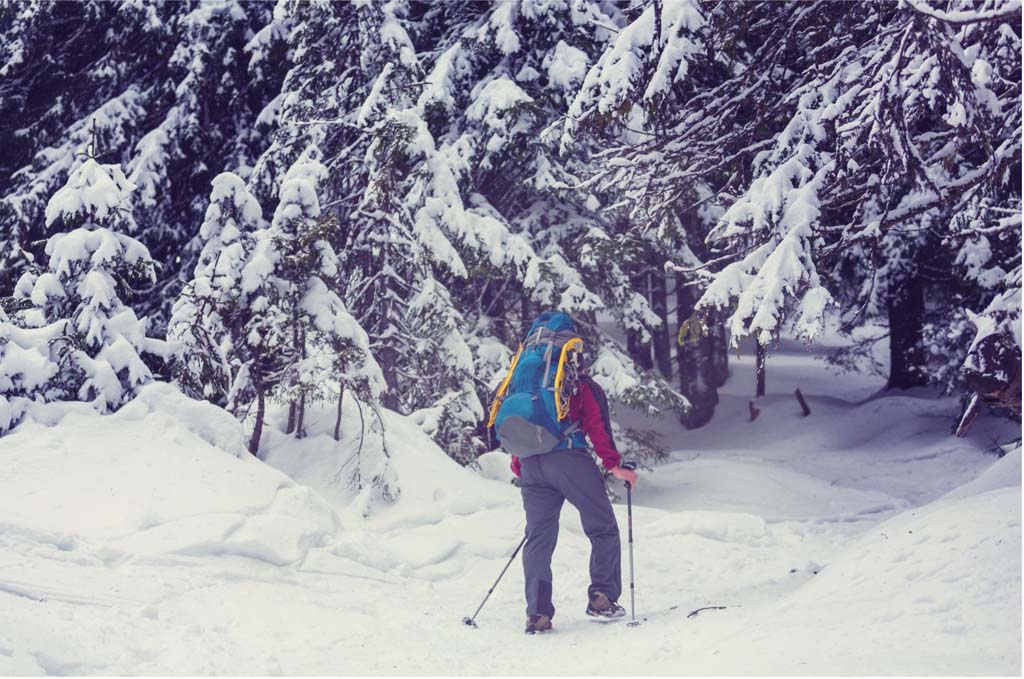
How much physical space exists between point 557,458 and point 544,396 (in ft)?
1.38

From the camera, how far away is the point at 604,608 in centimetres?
625

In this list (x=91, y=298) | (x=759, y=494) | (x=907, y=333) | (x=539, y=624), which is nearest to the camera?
(x=539, y=624)

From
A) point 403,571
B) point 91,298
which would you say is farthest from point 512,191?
point 403,571

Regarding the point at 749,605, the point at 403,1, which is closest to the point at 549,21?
the point at 403,1

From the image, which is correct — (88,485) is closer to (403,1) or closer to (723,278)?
(723,278)

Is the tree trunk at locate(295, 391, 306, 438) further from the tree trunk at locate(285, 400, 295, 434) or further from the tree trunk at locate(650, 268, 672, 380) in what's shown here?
the tree trunk at locate(650, 268, 672, 380)

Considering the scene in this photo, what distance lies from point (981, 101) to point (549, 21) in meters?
8.00

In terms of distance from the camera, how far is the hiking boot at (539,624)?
6.09 meters

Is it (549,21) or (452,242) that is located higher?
(549,21)

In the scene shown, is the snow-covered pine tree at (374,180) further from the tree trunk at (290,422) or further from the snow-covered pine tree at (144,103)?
the tree trunk at (290,422)

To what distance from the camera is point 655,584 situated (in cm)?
754

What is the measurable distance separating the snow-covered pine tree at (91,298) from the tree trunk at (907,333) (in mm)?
13703

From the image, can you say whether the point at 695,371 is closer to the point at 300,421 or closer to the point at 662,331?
the point at 662,331

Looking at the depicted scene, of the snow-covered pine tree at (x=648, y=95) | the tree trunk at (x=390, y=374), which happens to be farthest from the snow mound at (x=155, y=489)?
the snow-covered pine tree at (x=648, y=95)
